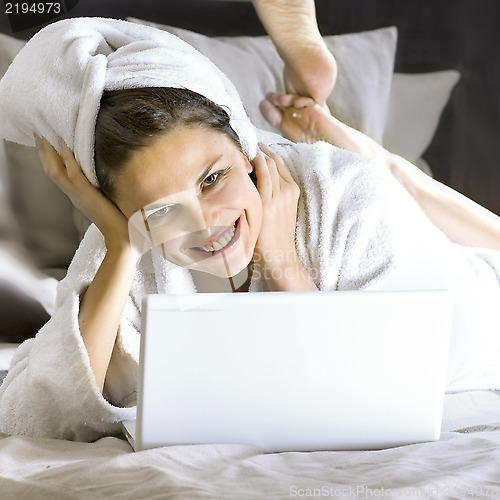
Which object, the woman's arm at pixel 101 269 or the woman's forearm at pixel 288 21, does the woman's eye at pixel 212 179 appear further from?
the woman's forearm at pixel 288 21

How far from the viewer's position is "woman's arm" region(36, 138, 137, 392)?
48.1 inches

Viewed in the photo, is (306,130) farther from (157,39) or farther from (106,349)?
(106,349)

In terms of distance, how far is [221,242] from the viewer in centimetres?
138

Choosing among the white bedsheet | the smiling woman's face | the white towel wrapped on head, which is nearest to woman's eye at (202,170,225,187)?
the smiling woman's face

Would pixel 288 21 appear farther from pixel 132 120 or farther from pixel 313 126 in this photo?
pixel 132 120

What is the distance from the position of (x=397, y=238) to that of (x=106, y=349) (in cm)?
54

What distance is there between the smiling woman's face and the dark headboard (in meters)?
0.54

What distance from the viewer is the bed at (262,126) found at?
813mm

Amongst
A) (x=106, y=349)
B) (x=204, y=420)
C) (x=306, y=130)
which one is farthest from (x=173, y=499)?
(x=306, y=130)

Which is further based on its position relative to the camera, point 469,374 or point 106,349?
point 469,374

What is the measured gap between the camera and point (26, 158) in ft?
5.02

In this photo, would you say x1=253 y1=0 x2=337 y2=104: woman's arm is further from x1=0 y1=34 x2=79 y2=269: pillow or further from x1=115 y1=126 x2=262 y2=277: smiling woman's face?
x1=0 y1=34 x2=79 y2=269: pillow

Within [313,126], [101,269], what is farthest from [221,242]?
[313,126]

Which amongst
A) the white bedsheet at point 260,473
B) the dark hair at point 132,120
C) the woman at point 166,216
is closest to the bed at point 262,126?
the white bedsheet at point 260,473
